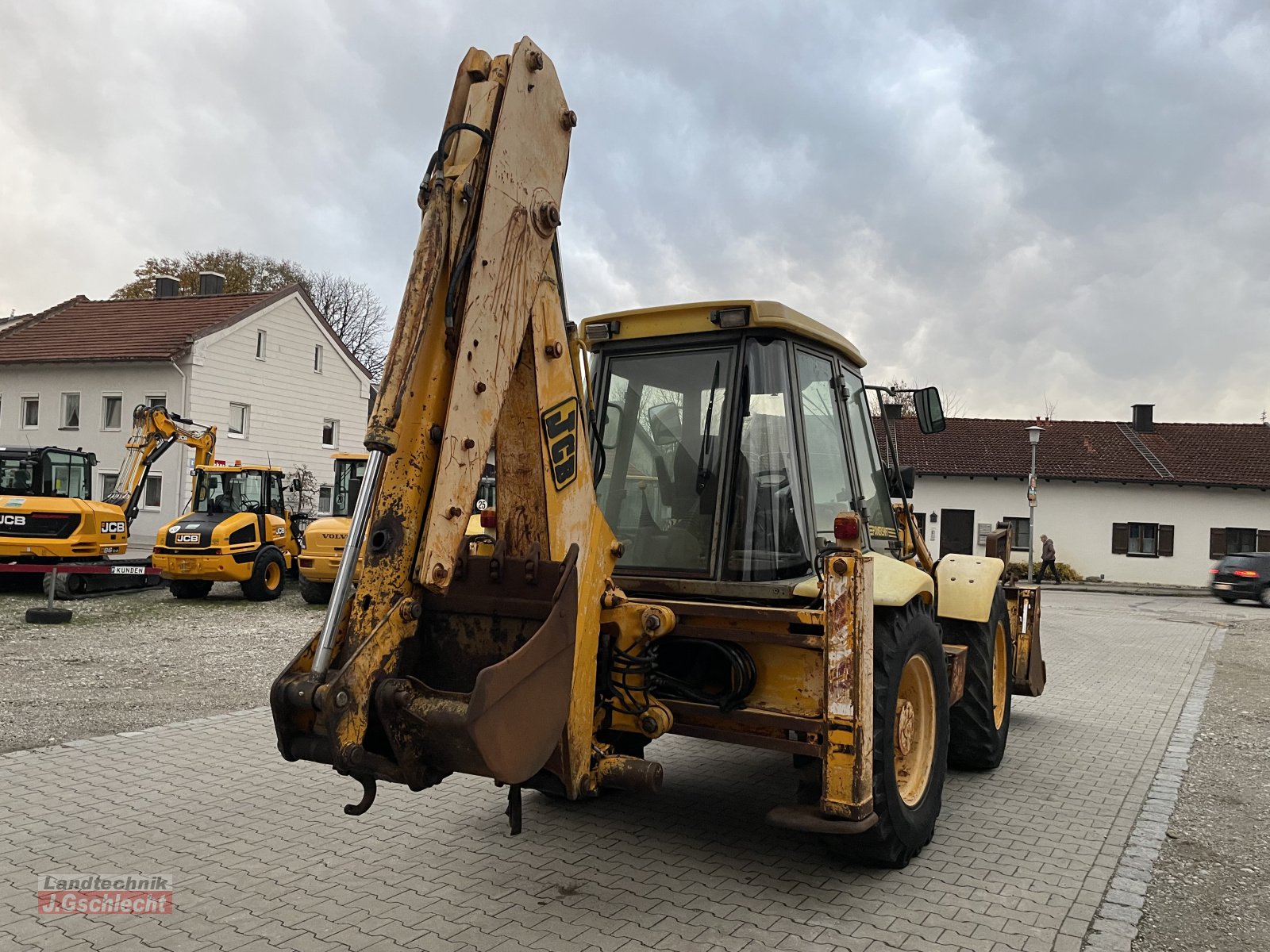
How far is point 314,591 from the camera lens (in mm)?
15688

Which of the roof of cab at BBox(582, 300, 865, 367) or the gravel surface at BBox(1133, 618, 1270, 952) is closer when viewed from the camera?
the gravel surface at BBox(1133, 618, 1270, 952)

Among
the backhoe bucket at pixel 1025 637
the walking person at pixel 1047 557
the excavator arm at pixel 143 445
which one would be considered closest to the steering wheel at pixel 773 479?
the backhoe bucket at pixel 1025 637

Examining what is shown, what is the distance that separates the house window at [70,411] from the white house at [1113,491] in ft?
87.3

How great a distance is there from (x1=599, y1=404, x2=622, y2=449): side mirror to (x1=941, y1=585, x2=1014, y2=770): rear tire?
260 centimetres

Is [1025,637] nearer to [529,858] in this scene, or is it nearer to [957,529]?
[529,858]

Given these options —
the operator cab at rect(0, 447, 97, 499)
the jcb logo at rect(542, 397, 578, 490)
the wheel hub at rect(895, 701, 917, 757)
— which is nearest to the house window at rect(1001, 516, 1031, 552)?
the operator cab at rect(0, 447, 97, 499)

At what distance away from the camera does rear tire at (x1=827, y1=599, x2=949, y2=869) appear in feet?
14.3

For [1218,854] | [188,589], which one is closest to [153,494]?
[188,589]

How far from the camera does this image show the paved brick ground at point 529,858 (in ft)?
12.8

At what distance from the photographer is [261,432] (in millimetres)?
29188

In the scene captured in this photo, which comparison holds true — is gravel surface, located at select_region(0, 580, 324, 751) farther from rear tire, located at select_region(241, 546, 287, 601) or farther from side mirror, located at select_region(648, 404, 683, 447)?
side mirror, located at select_region(648, 404, 683, 447)

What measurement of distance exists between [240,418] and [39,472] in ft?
40.3

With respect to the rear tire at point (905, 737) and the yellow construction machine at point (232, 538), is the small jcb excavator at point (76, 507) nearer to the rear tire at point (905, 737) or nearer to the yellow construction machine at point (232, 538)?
the yellow construction machine at point (232, 538)

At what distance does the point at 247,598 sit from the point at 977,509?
2595 centimetres
